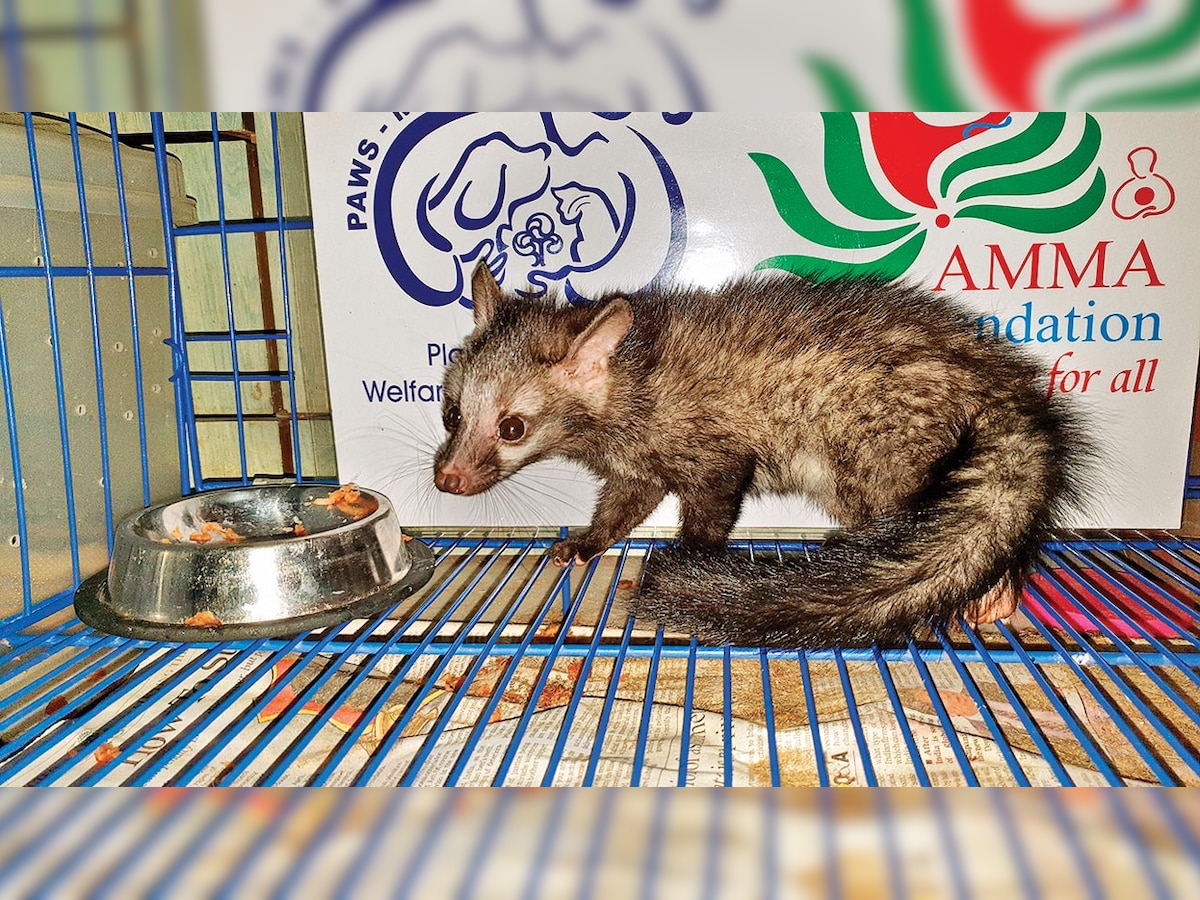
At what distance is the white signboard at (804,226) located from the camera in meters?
2.15

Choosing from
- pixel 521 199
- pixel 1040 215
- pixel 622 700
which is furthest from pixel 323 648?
pixel 1040 215

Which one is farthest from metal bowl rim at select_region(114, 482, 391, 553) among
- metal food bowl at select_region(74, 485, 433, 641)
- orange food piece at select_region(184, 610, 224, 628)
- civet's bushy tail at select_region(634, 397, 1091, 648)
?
civet's bushy tail at select_region(634, 397, 1091, 648)

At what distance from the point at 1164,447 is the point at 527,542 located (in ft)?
5.29

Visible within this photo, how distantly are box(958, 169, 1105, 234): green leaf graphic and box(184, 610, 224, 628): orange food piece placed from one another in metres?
1.89

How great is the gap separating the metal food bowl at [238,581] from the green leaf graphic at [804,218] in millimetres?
1227

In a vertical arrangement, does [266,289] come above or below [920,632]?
above

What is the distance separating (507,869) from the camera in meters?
0.35

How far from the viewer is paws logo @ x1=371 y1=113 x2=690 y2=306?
2229 mm

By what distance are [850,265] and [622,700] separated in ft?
4.01
